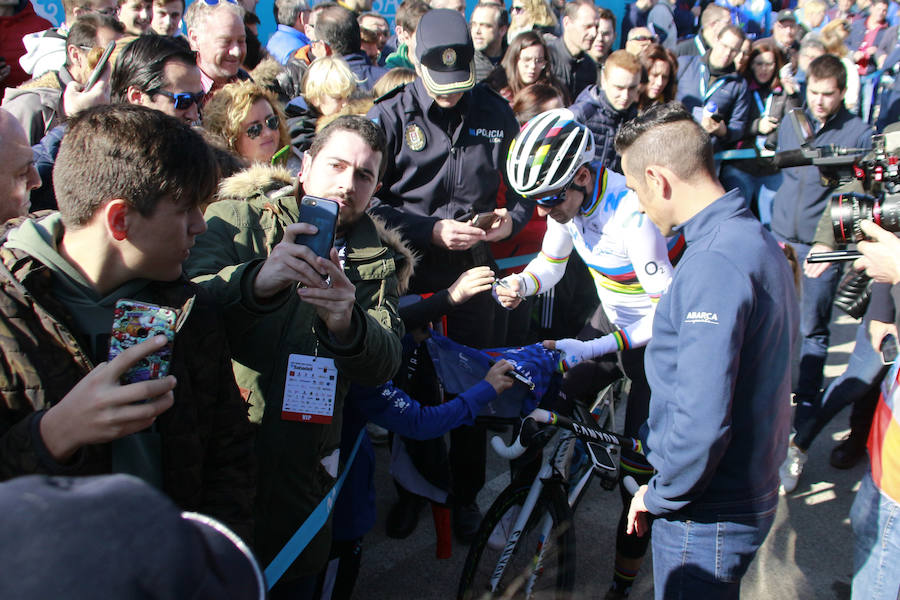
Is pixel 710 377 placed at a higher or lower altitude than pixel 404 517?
higher

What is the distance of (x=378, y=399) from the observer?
260 cm

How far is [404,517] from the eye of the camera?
3836 mm

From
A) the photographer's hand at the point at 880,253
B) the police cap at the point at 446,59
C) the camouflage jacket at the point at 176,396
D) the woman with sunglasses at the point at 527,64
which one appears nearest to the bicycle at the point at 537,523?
the photographer's hand at the point at 880,253

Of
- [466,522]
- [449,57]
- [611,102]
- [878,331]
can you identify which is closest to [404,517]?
[466,522]

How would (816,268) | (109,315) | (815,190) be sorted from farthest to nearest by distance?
(815,190) < (816,268) < (109,315)

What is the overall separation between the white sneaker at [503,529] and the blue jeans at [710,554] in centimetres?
94

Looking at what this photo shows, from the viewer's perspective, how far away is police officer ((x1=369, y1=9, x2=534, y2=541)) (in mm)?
3811

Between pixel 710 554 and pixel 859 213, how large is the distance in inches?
62.8

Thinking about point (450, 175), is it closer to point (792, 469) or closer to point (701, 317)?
point (701, 317)

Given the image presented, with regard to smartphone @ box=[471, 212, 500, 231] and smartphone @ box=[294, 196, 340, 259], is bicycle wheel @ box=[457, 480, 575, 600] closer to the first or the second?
smartphone @ box=[471, 212, 500, 231]

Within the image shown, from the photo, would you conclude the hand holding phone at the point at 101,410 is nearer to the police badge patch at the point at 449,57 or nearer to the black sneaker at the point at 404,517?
the black sneaker at the point at 404,517

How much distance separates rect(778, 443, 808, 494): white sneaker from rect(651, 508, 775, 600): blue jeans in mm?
2441

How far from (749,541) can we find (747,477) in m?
0.23

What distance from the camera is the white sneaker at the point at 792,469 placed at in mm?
4316
